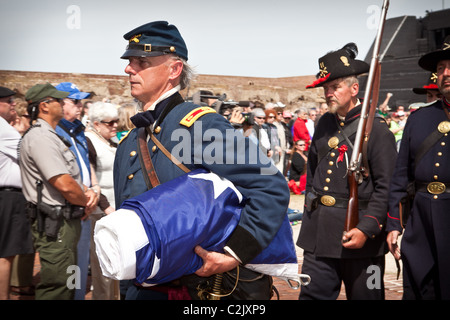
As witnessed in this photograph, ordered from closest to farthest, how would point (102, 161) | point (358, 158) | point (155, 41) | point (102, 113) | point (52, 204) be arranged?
point (155, 41) → point (358, 158) → point (52, 204) → point (102, 161) → point (102, 113)

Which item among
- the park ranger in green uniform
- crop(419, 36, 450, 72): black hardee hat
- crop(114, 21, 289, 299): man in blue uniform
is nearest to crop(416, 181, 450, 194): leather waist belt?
crop(419, 36, 450, 72): black hardee hat

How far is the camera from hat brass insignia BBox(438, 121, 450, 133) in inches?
175

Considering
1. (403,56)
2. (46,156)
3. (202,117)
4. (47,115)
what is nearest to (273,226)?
(202,117)

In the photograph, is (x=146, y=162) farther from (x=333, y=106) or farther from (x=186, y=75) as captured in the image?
(x=333, y=106)

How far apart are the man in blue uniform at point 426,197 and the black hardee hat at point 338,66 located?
563 mm

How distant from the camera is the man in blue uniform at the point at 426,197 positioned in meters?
4.31

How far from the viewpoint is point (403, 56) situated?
39656 mm

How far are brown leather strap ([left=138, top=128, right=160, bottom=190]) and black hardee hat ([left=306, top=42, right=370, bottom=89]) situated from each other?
235 centimetres

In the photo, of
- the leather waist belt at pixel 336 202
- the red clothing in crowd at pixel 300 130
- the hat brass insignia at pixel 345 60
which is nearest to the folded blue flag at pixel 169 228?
the leather waist belt at pixel 336 202

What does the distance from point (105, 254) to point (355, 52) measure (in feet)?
12.0

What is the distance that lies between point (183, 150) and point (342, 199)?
2369 millimetres

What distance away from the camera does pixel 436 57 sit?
4555mm

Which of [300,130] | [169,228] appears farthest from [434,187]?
[300,130]

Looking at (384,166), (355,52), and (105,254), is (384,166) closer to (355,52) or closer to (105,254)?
(355,52)
